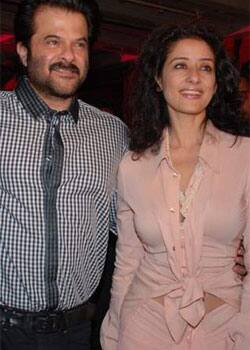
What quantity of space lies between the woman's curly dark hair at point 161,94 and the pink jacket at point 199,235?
0.14m

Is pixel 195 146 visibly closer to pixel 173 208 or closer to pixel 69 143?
pixel 173 208

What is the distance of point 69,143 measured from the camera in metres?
1.94

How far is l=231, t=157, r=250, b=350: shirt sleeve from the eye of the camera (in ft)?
5.61

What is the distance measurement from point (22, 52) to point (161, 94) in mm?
565

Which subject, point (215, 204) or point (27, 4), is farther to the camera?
point (27, 4)

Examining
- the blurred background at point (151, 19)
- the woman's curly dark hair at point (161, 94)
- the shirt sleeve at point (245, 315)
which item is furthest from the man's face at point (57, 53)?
the blurred background at point (151, 19)

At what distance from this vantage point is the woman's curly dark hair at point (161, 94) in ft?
6.48

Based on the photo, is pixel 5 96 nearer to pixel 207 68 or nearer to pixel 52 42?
pixel 52 42

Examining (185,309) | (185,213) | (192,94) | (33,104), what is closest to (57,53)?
(33,104)

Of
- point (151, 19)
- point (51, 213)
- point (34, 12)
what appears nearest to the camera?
point (51, 213)

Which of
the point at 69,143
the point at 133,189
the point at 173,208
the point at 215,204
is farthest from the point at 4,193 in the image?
the point at 215,204

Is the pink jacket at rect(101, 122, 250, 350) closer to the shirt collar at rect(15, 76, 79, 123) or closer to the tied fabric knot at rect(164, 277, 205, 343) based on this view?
the tied fabric knot at rect(164, 277, 205, 343)

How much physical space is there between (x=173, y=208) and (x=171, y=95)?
0.42m

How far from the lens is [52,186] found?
1851mm
